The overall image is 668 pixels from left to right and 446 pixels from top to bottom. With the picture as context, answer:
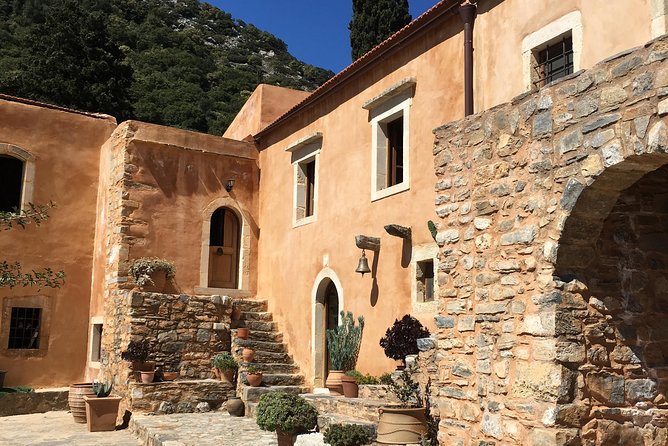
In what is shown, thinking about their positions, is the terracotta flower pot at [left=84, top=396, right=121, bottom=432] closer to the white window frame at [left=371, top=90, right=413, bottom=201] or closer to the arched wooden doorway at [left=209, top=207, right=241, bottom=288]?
the arched wooden doorway at [left=209, top=207, right=241, bottom=288]

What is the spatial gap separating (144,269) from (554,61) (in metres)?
8.62

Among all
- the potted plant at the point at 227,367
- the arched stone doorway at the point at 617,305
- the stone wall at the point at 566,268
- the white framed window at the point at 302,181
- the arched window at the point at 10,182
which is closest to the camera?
the stone wall at the point at 566,268

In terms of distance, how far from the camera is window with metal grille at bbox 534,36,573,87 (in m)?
7.92

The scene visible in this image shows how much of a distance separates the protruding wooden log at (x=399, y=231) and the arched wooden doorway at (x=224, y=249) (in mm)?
5871

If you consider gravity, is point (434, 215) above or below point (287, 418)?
above

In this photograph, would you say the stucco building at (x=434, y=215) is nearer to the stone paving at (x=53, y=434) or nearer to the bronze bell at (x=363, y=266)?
the bronze bell at (x=363, y=266)

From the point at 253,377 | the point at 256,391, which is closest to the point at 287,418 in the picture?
the point at 256,391

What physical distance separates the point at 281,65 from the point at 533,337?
146ft

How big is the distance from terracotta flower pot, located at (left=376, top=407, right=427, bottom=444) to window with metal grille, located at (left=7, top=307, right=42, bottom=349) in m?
9.32

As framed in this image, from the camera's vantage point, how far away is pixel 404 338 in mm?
8781

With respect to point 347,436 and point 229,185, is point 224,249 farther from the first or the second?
point 347,436

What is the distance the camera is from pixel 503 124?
18.5ft

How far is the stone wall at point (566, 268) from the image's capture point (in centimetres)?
469

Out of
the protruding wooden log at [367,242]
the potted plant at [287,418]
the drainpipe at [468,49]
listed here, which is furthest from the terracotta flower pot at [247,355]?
the drainpipe at [468,49]
